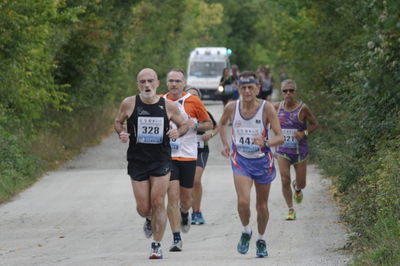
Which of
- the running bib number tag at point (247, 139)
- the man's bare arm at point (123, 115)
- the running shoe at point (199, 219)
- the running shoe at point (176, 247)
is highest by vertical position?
the man's bare arm at point (123, 115)

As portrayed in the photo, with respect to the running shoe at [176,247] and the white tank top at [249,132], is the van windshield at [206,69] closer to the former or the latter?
the running shoe at [176,247]

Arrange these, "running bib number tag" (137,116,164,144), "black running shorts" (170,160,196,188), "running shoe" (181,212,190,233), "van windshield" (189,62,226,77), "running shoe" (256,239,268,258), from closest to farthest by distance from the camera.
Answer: "running bib number tag" (137,116,164,144), "running shoe" (256,239,268,258), "black running shorts" (170,160,196,188), "running shoe" (181,212,190,233), "van windshield" (189,62,226,77)

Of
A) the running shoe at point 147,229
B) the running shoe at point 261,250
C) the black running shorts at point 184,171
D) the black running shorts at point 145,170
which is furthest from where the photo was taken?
the black running shorts at point 184,171

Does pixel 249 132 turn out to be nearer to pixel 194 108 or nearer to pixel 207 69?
pixel 194 108

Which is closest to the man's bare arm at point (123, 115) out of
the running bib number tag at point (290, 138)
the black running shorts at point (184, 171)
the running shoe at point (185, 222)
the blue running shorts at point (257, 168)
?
the blue running shorts at point (257, 168)

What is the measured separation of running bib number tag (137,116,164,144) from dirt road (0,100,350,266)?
1238mm

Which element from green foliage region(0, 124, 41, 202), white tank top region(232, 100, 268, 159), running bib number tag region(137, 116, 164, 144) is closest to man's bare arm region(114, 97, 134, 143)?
running bib number tag region(137, 116, 164, 144)

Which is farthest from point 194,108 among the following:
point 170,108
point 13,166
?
point 13,166

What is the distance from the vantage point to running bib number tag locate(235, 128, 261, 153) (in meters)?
10.6

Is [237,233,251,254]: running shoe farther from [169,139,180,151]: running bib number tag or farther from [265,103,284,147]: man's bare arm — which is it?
[169,139,180,151]: running bib number tag

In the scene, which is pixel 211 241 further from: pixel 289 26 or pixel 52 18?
pixel 289 26

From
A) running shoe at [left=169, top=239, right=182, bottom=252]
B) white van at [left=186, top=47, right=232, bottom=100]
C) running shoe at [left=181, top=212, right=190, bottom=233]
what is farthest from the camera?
white van at [left=186, top=47, right=232, bottom=100]

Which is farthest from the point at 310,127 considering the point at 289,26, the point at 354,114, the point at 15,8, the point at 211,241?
the point at 289,26

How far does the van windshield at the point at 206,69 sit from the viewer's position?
5083cm
